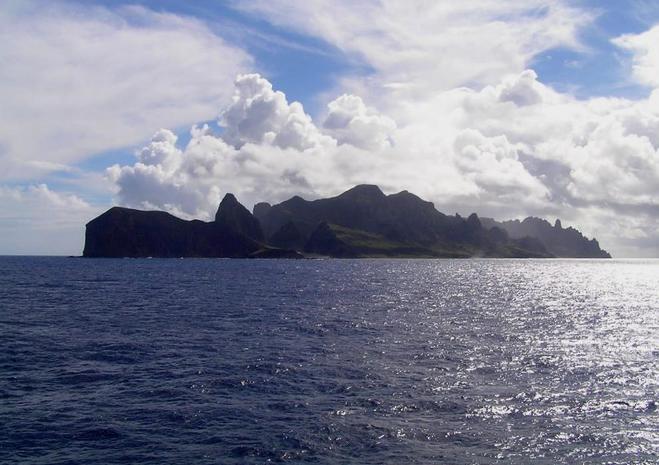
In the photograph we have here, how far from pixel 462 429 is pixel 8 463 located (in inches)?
1070

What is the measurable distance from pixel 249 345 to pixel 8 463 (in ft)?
113

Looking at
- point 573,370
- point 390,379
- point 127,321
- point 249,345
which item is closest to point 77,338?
point 127,321

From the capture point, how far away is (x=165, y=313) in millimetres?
91062

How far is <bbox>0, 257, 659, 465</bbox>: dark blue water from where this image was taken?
33.2 meters

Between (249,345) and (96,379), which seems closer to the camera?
(96,379)

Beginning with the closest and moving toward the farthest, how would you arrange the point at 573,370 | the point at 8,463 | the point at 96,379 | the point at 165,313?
the point at 8,463 → the point at 96,379 → the point at 573,370 → the point at 165,313

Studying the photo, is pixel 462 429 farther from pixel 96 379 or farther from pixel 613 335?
pixel 613 335

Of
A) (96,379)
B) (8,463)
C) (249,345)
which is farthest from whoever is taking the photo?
(249,345)

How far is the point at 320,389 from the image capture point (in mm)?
45344

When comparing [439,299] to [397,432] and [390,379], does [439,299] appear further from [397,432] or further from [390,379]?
[397,432]

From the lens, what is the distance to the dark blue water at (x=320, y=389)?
33.2 m

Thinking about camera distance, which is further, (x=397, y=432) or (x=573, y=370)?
(x=573, y=370)

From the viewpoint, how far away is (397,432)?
117 ft

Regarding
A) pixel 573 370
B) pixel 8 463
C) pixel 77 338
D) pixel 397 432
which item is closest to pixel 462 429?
pixel 397 432
